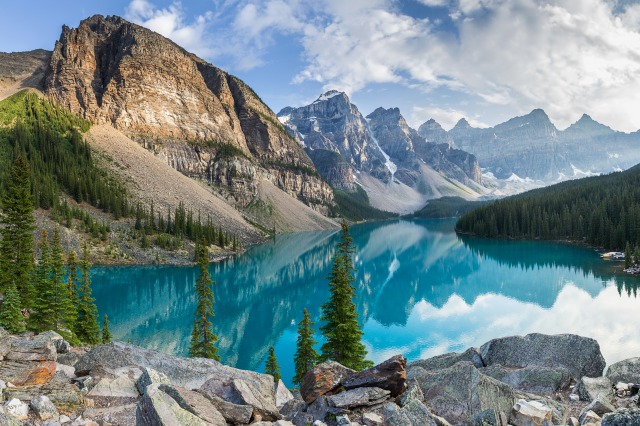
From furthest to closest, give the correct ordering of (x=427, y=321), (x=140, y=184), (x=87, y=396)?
1. (x=140, y=184)
2. (x=427, y=321)
3. (x=87, y=396)

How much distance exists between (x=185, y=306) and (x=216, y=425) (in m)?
50.4

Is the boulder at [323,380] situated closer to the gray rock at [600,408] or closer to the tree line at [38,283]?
the gray rock at [600,408]

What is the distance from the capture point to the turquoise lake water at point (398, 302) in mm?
38906

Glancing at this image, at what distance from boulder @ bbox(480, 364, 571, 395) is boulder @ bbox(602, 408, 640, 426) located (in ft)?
22.4

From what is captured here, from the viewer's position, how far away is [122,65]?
543 ft

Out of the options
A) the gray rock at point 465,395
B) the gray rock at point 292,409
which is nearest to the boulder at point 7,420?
the gray rock at point 292,409

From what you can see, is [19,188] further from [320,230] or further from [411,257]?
[320,230]

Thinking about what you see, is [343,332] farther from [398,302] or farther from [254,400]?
[398,302]

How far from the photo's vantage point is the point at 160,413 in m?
6.53

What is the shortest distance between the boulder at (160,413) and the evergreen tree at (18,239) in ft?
95.4

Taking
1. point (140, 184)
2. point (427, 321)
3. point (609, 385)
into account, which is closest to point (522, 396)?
point (609, 385)

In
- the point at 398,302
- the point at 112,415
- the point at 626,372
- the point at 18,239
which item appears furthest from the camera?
the point at 398,302

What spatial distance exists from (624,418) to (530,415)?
8.24 feet

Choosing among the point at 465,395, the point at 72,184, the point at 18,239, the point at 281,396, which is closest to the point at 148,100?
the point at 72,184
